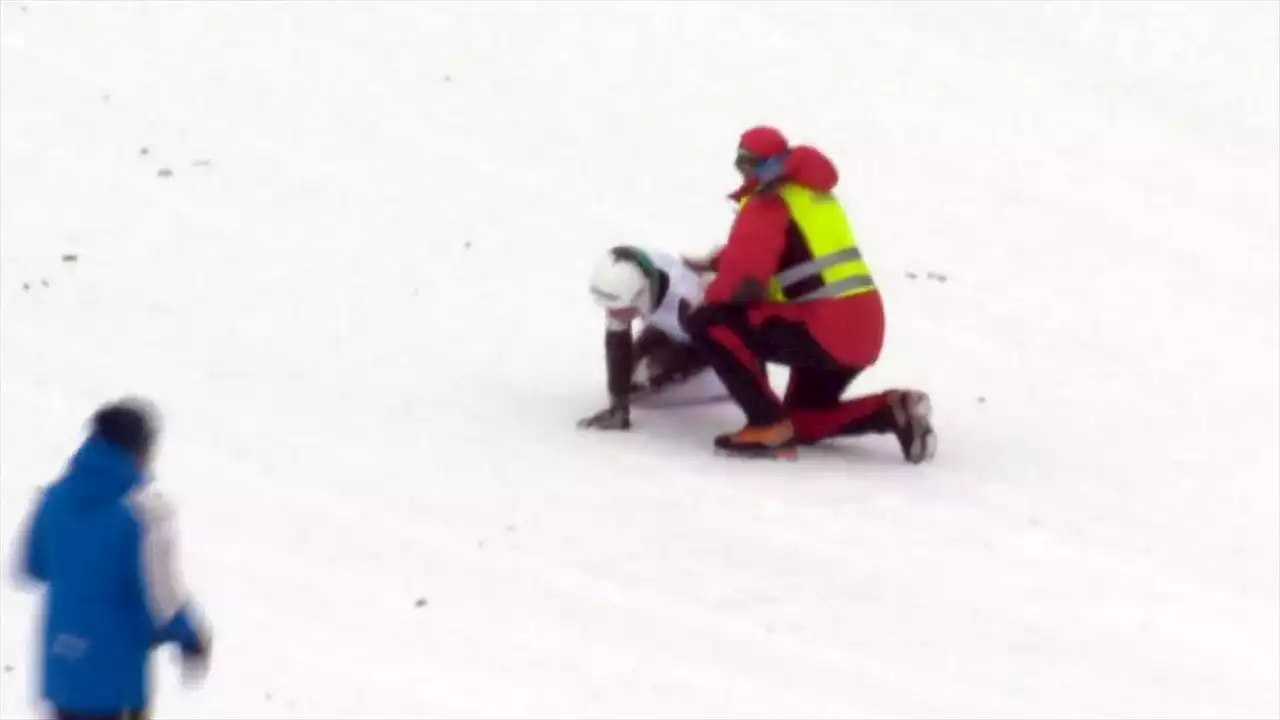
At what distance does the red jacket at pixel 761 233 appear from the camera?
7.60m

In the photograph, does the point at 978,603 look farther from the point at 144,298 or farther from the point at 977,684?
the point at 144,298

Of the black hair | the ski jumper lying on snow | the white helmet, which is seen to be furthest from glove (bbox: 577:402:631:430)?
the black hair

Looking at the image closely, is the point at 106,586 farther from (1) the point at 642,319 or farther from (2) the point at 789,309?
(1) the point at 642,319

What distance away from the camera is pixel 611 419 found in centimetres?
791

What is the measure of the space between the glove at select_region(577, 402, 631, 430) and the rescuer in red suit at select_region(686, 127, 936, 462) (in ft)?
1.11

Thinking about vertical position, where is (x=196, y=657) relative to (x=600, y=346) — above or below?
above

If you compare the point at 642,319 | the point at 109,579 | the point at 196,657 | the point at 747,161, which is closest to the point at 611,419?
the point at 642,319

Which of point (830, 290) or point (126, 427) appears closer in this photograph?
point (126, 427)

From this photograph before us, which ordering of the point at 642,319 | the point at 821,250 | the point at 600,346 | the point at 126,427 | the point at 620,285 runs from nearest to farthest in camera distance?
the point at 126,427 < the point at 821,250 < the point at 620,285 < the point at 642,319 < the point at 600,346

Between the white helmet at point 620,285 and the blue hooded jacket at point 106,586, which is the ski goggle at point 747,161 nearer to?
the white helmet at point 620,285

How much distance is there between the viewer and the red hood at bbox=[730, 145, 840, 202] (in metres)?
7.66

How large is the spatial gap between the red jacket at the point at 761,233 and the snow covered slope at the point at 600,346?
0.59 meters

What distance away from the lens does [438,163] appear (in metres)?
10.8

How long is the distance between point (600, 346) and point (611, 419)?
1039 mm
